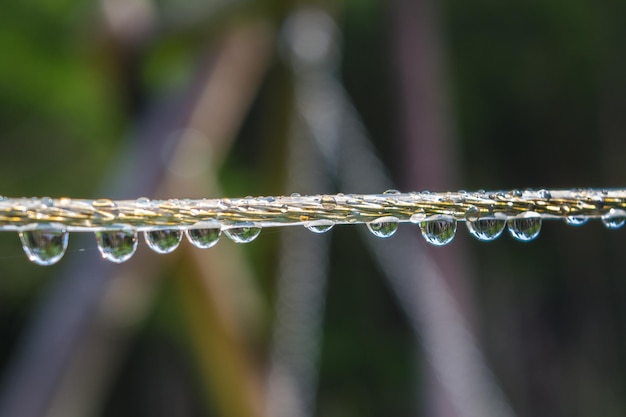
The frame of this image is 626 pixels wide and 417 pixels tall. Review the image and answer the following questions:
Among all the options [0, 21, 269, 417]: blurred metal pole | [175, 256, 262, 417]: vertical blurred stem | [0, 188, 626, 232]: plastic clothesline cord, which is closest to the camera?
[0, 188, 626, 232]: plastic clothesline cord

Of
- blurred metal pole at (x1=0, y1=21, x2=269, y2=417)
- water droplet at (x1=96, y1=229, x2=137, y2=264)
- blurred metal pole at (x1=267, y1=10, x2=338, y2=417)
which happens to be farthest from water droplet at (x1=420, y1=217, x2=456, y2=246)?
blurred metal pole at (x1=267, y1=10, x2=338, y2=417)

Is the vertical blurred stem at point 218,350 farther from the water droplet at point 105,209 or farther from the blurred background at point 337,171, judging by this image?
the water droplet at point 105,209

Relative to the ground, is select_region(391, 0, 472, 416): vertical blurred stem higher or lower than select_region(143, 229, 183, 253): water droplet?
higher

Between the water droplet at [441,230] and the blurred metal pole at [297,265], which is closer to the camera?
the water droplet at [441,230]

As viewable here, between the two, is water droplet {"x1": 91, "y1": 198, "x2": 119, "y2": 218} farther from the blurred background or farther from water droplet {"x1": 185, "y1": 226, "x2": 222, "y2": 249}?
the blurred background

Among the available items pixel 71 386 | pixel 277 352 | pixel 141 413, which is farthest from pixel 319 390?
pixel 71 386

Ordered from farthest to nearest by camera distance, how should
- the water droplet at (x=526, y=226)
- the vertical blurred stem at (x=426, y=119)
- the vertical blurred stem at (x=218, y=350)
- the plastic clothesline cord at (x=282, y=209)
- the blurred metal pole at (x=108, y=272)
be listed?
the vertical blurred stem at (x=426, y=119)
the vertical blurred stem at (x=218, y=350)
the blurred metal pole at (x=108, y=272)
the water droplet at (x=526, y=226)
the plastic clothesline cord at (x=282, y=209)

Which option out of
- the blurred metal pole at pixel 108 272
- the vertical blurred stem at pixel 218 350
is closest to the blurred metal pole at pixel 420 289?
the blurred metal pole at pixel 108 272
